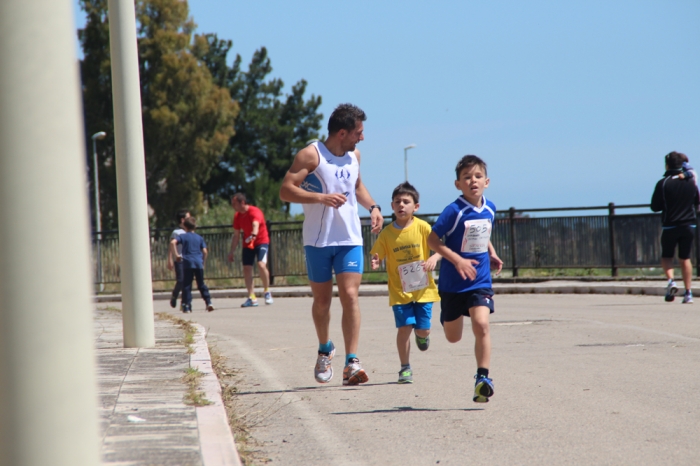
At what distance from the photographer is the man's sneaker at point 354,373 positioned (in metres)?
7.31

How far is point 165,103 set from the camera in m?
44.8

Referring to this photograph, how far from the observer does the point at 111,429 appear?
514cm

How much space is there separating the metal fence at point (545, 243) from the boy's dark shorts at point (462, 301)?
13897 millimetres

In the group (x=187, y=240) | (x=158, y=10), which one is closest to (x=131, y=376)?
(x=187, y=240)

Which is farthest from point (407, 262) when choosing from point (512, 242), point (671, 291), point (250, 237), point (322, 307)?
point (512, 242)

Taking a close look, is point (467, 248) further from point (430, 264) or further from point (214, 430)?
point (214, 430)

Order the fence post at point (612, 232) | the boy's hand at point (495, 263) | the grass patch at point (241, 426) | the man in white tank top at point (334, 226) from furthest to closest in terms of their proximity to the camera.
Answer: the fence post at point (612, 232)
the man in white tank top at point (334, 226)
the boy's hand at point (495, 263)
the grass patch at point (241, 426)

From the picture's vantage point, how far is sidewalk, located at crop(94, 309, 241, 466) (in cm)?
454

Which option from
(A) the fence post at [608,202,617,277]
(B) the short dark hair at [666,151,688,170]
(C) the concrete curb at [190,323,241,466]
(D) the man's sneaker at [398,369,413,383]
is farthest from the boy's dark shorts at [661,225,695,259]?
(C) the concrete curb at [190,323,241,466]

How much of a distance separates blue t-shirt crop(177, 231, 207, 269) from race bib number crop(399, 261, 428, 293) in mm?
9592

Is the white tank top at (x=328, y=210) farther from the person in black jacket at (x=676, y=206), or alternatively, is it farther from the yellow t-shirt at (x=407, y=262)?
the person in black jacket at (x=676, y=206)

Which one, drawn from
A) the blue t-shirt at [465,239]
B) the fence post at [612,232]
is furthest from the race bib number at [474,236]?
the fence post at [612,232]

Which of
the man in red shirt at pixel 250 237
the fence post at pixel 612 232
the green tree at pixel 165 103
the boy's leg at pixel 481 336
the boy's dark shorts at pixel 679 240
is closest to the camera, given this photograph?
the boy's leg at pixel 481 336

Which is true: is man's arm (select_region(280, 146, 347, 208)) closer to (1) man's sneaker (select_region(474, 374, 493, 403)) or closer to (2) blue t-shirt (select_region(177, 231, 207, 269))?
(1) man's sneaker (select_region(474, 374, 493, 403))
